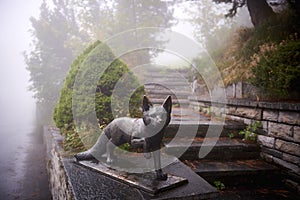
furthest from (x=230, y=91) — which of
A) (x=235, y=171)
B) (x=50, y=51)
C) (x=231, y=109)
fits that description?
(x=50, y=51)

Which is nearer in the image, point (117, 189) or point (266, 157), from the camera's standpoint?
point (117, 189)

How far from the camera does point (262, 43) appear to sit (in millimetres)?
5473

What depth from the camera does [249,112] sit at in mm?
4207

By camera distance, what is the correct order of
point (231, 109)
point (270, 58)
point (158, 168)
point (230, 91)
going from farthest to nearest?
point (230, 91)
point (231, 109)
point (270, 58)
point (158, 168)

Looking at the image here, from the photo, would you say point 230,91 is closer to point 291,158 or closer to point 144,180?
point 291,158

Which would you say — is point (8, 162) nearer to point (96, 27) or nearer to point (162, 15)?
point (96, 27)

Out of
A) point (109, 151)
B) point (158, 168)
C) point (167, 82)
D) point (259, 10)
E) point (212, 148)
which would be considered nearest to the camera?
point (158, 168)

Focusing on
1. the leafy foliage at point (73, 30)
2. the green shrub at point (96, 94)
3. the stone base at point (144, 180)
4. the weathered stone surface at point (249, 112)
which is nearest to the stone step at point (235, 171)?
the weathered stone surface at point (249, 112)

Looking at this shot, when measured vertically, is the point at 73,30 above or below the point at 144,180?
above

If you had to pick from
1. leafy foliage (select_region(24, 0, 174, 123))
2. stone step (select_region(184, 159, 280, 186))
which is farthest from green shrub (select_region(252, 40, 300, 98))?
leafy foliage (select_region(24, 0, 174, 123))

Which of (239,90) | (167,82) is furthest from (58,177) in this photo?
(167,82)

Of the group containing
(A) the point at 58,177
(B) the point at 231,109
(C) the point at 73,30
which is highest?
(C) the point at 73,30

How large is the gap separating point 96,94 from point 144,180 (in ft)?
6.66

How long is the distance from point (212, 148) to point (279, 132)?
1047 millimetres
